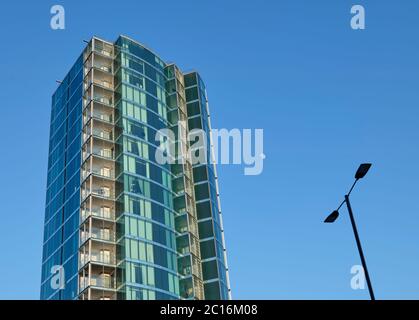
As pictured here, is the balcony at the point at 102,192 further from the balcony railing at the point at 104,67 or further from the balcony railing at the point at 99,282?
the balcony railing at the point at 104,67

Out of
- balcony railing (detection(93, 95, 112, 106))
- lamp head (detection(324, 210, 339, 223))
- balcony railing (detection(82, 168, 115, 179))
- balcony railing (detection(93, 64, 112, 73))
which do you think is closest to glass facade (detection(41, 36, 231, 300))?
balcony railing (detection(93, 95, 112, 106))

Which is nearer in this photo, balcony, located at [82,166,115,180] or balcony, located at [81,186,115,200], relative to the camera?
balcony, located at [81,186,115,200]

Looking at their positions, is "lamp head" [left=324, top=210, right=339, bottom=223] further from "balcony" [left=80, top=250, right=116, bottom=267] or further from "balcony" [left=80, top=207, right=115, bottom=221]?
"balcony" [left=80, top=207, right=115, bottom=221]

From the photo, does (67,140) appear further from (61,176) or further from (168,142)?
(168,142)

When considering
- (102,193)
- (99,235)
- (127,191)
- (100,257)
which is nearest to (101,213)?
(102,193)

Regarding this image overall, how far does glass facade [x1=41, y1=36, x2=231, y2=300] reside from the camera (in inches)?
2847

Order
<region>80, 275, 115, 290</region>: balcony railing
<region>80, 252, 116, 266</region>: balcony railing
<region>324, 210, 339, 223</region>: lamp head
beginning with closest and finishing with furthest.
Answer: <region>324, 210, 339, 223</region>: lamp head → <region>80, 275, 115, 290</region>: balcony railing → <region>80, 252, 116, 266</region>: balcony railing

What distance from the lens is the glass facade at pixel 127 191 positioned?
7231 cm

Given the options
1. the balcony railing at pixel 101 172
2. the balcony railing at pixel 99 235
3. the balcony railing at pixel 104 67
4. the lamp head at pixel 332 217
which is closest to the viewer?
the lamp head at pixel 332 217

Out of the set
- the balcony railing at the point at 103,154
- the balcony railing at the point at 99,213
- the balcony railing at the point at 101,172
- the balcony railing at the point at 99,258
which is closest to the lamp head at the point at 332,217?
the balcony railing at the point at 99,258

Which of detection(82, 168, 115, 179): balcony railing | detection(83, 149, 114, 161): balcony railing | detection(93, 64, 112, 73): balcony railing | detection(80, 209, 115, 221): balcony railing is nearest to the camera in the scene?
detection(80, 209, 115, 221): balcony railing

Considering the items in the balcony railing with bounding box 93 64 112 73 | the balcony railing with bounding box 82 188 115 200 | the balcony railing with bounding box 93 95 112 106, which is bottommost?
the balcony railing with bounding box 82 188 115 200
